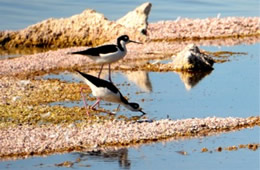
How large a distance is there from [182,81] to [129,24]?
1524cm

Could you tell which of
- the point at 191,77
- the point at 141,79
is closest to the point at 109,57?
the point at 141,79

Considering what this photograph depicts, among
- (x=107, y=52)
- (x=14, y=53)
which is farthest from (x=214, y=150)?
(x=14, y=53)

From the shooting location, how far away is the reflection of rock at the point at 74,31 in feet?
120

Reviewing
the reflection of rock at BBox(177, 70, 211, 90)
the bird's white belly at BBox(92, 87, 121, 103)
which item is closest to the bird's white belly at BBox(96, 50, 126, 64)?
the reflection of rock at BBox(177, 70, 211, 90)

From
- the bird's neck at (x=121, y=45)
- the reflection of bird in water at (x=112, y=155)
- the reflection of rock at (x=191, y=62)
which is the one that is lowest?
the reflection of bird in water at (x=112, y=155)

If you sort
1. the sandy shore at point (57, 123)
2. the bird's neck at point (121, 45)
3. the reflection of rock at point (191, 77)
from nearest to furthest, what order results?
the sandy shore at point (57, 123) → the bird's neck at point (121, 45) → the reflection of rock at point (191, 77)

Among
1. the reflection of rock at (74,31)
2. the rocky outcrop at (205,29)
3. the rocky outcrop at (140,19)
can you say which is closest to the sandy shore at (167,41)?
the rocky outcrop at (205,29)

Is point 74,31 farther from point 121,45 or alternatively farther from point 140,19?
point 121,45

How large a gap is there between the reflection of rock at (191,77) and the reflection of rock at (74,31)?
11.1 m

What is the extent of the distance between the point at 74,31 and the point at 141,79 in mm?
14210

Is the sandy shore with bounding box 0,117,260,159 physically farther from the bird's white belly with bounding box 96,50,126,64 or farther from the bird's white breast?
the bird's white belly with bounding box 96,50,126,64

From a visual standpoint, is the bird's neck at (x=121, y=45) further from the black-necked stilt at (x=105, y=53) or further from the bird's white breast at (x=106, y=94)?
the bird's white breast at (x=106, y=94)

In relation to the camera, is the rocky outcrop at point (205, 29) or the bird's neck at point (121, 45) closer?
the bird's neck at point (121, 45)

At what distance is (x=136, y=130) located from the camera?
1527 centimetres
